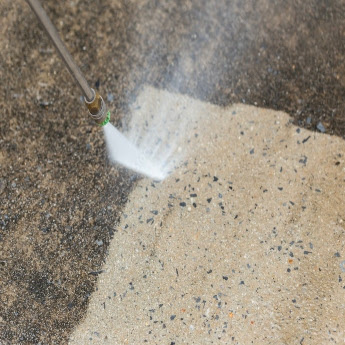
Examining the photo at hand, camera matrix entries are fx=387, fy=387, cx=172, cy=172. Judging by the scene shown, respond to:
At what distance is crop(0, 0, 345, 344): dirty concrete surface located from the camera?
1629 mm

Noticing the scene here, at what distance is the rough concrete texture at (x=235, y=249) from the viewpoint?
1.56 m

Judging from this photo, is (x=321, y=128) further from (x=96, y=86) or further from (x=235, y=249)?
(x=96, y=86)

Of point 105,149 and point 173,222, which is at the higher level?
point 105,149

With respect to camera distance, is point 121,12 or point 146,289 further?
point 121,12

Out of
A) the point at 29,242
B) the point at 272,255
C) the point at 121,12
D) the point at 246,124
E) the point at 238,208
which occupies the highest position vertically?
the point at 121,12

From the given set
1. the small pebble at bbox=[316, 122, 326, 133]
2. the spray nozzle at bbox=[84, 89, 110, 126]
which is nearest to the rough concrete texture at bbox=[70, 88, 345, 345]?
the small pebble at bbox=[316, 122, 326, 133]

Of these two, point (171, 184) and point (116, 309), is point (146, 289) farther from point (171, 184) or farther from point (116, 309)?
point (171, 184)

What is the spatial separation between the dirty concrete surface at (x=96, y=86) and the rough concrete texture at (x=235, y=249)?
0.11 meters

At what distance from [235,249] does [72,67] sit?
0.94m

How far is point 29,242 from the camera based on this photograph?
1646 millimetres

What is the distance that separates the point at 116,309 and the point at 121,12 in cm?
130

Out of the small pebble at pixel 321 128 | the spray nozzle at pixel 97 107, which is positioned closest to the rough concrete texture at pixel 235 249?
the small pebble at pixel 321 128

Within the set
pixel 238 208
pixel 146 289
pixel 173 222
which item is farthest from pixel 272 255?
pixel 146 289

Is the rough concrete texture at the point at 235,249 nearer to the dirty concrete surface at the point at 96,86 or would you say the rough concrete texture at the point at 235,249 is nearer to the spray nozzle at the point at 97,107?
the dirty concrete surface at the point at 96,86
